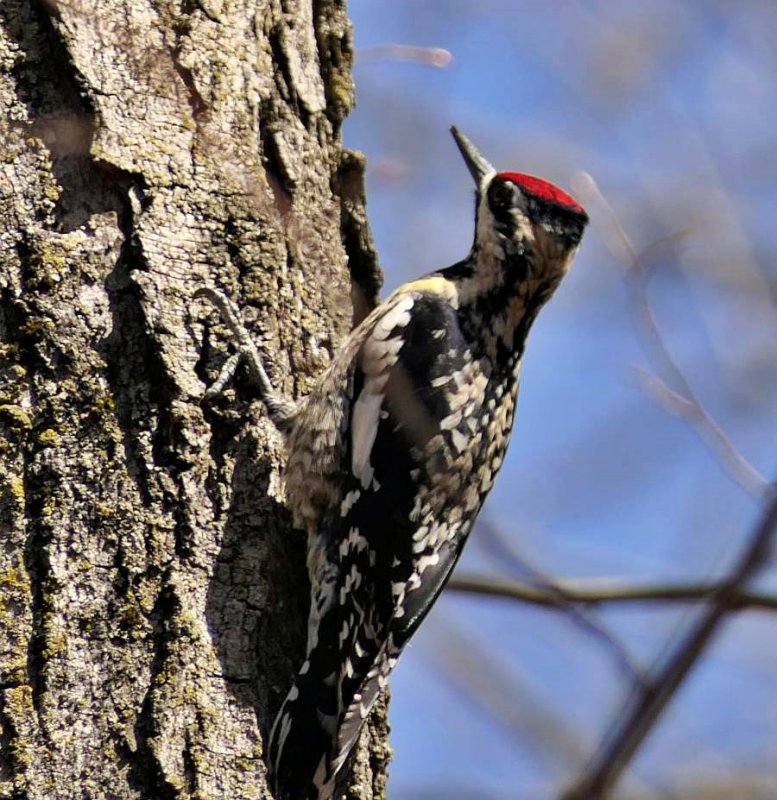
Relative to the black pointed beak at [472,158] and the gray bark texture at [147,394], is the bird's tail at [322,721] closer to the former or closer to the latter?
the gray bark texture at [147,394]

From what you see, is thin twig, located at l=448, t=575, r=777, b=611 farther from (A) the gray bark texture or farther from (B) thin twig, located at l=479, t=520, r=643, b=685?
(B) thin twig, located at l=479, t=520, r=643, b=685

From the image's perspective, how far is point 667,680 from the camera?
0.82 metres

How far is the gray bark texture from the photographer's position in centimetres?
221

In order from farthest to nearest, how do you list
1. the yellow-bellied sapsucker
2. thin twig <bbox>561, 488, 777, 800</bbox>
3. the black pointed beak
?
the black pointed beak
the yellow-bellied sapsucker
thin twig <bbox>561, 488, 777, 800</bbox>

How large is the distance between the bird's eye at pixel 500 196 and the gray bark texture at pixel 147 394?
59 centimetres

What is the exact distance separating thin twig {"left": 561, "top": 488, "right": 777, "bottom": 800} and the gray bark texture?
61.2 inches

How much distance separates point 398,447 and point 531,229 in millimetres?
722

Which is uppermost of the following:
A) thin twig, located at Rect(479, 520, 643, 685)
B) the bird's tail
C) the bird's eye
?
the bird's eye

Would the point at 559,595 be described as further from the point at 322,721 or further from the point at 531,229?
the point at 531,229

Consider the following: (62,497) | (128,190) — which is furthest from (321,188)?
(62,497)

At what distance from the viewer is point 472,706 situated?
4.67ft

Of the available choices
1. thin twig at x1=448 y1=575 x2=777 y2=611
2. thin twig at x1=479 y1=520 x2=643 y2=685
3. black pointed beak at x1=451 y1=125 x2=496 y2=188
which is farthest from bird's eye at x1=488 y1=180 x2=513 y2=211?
thin twig at x1=479 y1=520 x2=643 y2=685

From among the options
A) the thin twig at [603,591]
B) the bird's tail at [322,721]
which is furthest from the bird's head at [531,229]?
the bird's tail at [322,721]

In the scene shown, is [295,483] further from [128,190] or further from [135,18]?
[135,18]
